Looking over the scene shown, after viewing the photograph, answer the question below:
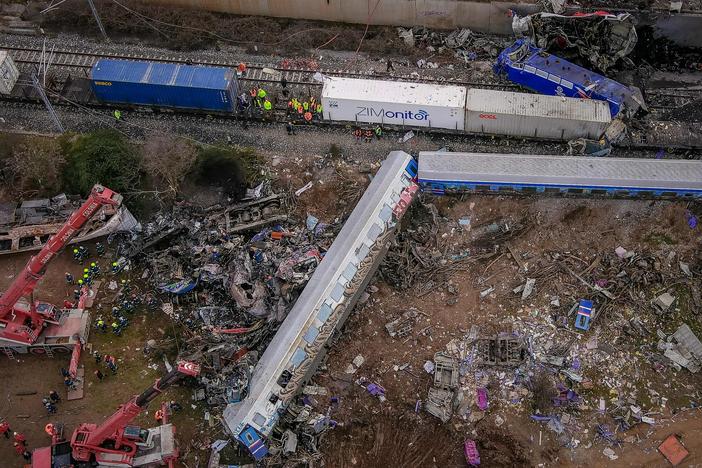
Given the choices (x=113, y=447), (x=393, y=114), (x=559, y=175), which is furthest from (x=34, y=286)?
(x=559, y=175)

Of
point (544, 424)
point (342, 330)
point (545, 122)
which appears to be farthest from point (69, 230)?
point (545, 122)

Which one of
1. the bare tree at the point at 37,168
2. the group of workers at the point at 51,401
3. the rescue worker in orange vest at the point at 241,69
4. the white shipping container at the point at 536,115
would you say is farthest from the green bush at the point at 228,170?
the group of workers at the point at 51,401

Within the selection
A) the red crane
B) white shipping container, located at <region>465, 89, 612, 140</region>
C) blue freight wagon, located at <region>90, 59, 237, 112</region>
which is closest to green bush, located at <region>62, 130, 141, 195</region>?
blue freight wagon, located at <region>90, 59, 237, 112</region>

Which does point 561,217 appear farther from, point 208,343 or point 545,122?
point 208,343

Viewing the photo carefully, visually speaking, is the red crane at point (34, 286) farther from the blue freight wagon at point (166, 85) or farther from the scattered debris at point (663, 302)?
the scattered debris at point (663, 302)

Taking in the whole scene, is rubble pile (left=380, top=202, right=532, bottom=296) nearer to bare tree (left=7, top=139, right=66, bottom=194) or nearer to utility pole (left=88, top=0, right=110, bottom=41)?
bare tree (left=7, top=139, right=66, bottom=194)
